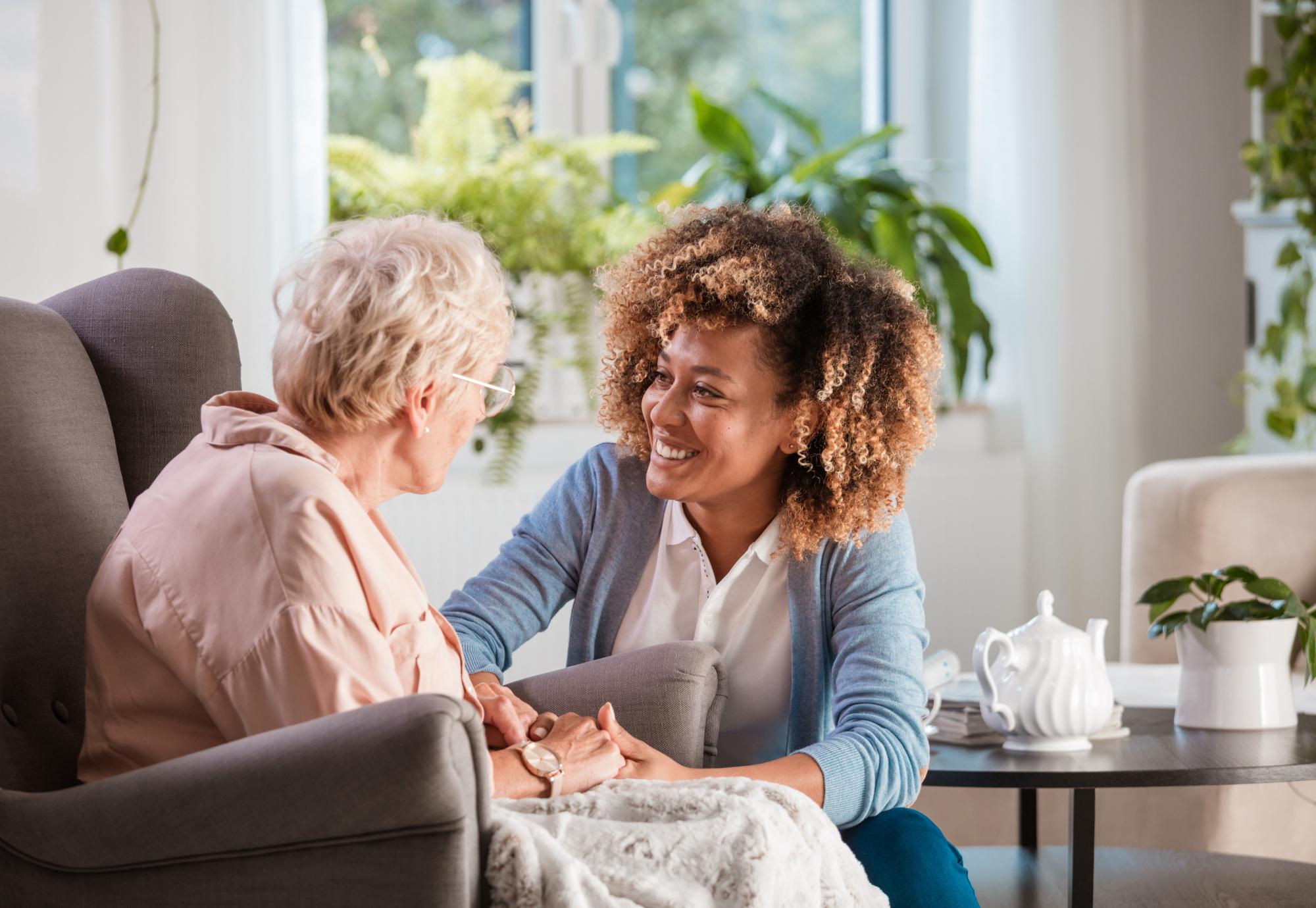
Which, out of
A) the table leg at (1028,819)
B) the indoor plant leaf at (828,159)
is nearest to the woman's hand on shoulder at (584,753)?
the table leg at (1028,819)

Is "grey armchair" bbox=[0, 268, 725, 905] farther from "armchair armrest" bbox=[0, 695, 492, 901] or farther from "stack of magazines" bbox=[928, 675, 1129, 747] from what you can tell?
"stack of magazines" bbox=[928, 675, 1129, 747]

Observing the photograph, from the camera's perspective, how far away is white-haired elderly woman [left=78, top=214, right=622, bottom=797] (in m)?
1.11

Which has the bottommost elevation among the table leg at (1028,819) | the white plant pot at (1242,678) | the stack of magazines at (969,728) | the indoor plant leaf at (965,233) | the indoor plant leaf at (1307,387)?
the table leg at (1028,819)

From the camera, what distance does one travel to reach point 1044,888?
1.83m

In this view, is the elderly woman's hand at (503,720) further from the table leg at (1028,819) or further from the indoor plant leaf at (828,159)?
the indoor plant leaf at (828,159)

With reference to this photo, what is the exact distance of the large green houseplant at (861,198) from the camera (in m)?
3.15

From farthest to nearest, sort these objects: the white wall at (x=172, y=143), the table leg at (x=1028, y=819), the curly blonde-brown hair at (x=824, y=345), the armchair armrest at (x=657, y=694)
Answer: the white wall at (x=172, y=143) < the table leg at (x=1028, y=819) < the curly blonde-brown hair at (x=824, y=345) < the armchair armrest at (x=657, y=694)

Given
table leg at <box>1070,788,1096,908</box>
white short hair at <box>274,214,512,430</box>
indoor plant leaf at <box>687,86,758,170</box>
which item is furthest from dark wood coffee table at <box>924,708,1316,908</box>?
indoor plant leaf at <box>687,86,758,170</box>

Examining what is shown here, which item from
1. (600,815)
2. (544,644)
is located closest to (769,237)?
(600,815)

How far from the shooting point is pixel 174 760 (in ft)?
3.63

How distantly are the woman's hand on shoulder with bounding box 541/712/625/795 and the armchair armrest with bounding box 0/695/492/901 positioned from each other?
22cm

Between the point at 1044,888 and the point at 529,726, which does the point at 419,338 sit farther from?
the point at 1044,888

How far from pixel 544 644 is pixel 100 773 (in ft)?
5.83

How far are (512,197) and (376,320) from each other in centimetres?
178
